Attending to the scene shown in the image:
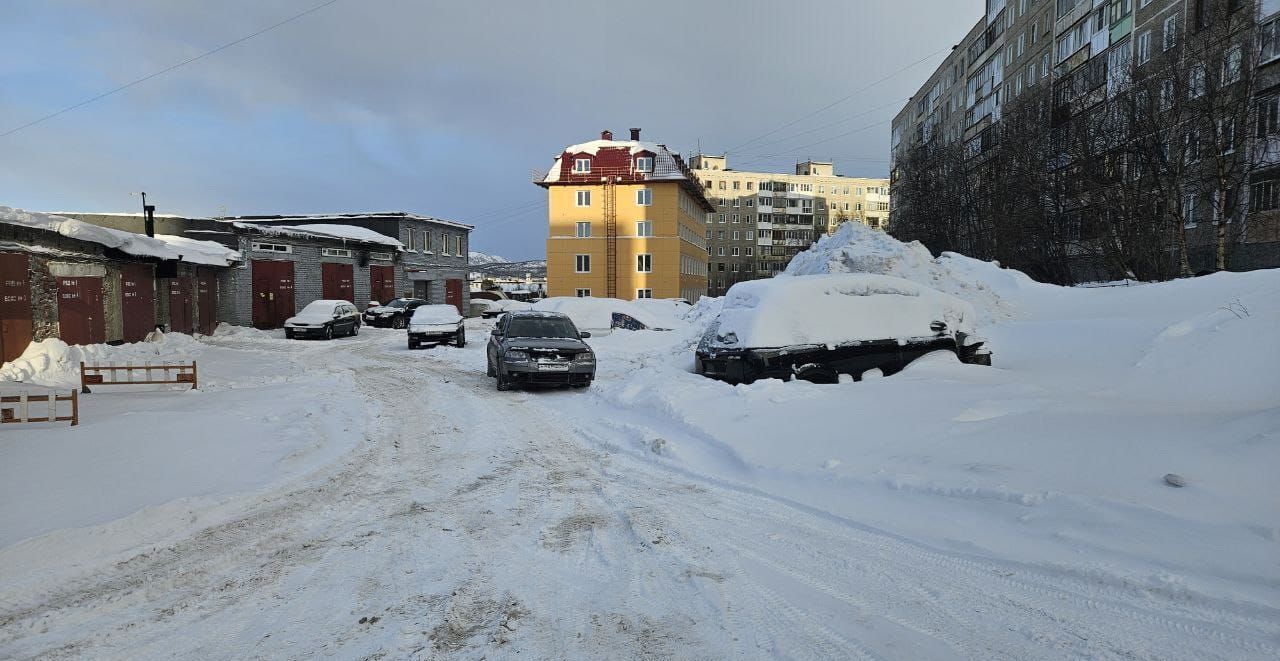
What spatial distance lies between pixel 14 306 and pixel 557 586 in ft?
52.6

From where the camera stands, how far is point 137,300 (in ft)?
63.9

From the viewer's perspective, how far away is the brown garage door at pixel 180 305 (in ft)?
74.0

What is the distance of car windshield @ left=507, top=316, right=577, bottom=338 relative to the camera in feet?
42.4

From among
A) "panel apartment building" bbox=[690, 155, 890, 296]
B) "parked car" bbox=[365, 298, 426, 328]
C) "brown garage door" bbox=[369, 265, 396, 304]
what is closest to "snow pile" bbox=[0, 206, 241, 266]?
"parked car" bbox=[365, 298, 426, 328]

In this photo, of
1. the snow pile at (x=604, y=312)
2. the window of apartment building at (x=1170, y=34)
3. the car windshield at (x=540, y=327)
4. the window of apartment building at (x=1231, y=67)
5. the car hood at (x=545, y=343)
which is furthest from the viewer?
the snow pile at (x=604, y=312)

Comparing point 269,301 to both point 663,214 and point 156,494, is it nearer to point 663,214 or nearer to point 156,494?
point 663,214

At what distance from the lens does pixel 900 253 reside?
17.4m

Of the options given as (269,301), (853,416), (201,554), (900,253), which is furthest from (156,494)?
(269,301)

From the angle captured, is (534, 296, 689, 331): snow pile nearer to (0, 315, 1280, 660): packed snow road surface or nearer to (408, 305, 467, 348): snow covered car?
(408, 305, 467, 348): snow covered car

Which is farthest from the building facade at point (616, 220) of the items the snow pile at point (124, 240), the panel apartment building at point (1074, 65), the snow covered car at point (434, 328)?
the snow covered car at point (434, 328)

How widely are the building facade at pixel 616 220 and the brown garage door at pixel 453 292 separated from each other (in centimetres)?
736

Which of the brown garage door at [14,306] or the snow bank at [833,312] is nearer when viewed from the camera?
the snow bank at [833,312]

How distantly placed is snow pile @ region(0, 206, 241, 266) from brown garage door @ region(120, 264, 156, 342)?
724mm

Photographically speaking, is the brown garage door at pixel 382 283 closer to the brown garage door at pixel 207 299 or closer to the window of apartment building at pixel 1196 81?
the brown garage door at pixel 207 299
